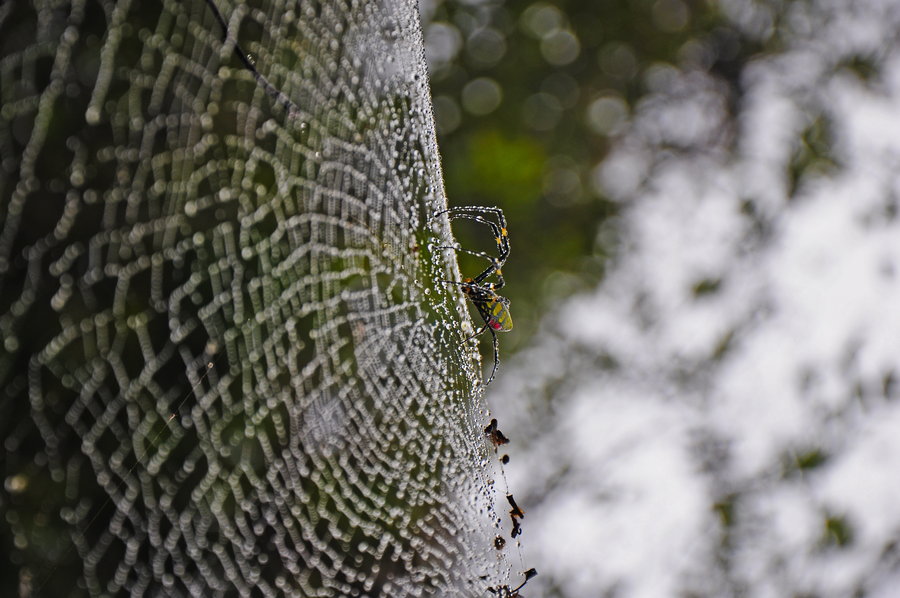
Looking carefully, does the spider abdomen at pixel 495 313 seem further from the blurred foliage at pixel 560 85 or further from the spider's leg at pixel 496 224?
the blurred foliage at pixel 560 85

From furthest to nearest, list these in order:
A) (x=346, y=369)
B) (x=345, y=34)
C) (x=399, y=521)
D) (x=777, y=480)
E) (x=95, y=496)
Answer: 1. (x=777, y=480)
2. (x=399, y=521)
3. (x=346, y=369)
4. (x=345, y=34)
5. (x=95, y=496)

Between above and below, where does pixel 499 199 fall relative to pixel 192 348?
above

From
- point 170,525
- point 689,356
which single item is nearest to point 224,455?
point 170,525

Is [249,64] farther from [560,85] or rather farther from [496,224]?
[560,85]

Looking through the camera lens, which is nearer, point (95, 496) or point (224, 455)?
point (95, 496)

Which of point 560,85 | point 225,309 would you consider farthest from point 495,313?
point 560,85

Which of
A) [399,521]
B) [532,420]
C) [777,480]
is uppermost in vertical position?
[777,480]

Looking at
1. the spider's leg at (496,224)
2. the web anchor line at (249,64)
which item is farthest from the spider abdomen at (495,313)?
the web anchor line at (249,64)

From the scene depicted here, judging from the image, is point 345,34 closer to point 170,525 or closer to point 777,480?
point 170,525
